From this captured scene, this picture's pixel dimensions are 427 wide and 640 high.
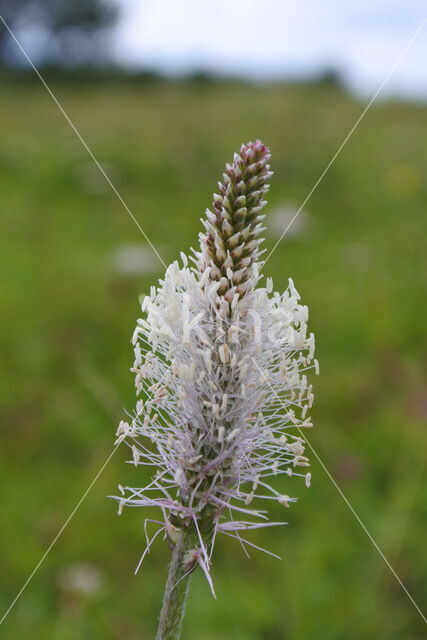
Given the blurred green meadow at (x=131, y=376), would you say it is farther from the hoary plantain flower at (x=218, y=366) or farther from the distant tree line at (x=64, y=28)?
the distant tree line at (x=64, y=28)

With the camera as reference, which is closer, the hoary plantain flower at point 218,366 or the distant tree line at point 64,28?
the hoary plantain flower at point 218,366

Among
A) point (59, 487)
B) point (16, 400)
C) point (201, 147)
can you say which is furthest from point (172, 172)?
point (59, 487)

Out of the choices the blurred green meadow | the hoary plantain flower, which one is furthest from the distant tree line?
the hoary plantain flower

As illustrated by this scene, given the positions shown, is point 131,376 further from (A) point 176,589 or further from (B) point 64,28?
(B) point 64,28

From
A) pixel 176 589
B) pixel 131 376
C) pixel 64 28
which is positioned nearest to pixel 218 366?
pixel 176 589

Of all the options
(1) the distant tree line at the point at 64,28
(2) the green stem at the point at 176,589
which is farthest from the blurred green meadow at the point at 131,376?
(1) the distant tree line at the point at 64,28
